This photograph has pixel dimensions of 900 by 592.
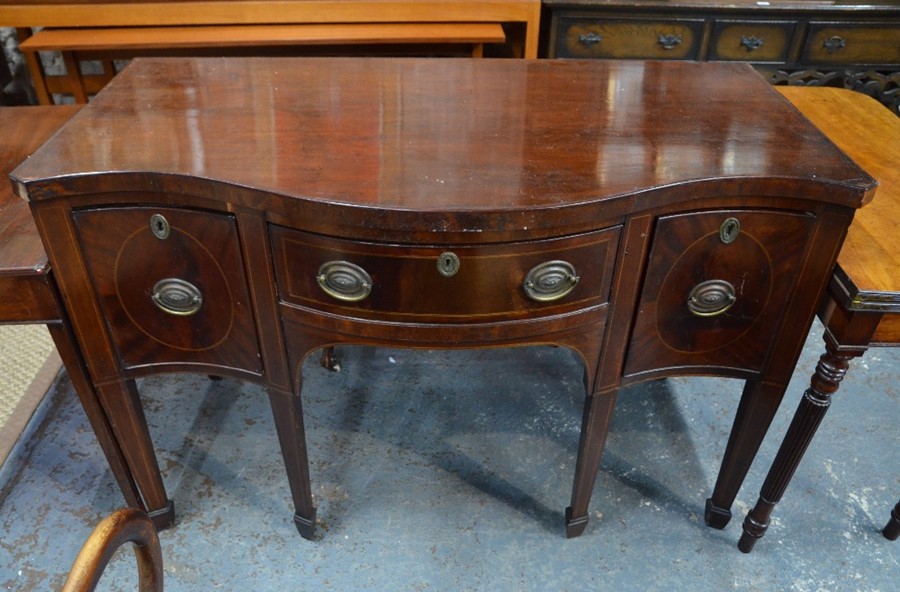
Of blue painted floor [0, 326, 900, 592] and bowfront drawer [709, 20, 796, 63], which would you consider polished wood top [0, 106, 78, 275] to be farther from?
bowfront drawer [709, 20, 796, 63]

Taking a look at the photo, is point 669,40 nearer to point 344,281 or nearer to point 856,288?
point 856,288

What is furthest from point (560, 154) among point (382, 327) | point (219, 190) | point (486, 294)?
point (219, 190)

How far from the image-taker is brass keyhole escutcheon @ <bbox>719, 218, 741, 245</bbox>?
92 centimetres

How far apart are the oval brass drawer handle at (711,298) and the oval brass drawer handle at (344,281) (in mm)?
456

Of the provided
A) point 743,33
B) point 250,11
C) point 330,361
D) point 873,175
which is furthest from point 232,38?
point 873,175

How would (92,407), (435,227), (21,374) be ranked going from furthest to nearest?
1. (21,374)
2. (92,407)
3. (435,227)

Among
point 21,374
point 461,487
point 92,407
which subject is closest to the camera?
point 92,407

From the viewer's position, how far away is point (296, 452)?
118 cm

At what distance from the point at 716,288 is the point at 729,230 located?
9 centimetres

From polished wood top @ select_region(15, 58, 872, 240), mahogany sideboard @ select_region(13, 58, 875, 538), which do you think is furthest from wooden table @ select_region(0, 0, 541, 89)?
mahogany sideboard @ select_region(13, 58, 875, 538)

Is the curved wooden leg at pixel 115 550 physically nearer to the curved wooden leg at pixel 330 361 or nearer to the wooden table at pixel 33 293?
the wooden table at pixel 33 293

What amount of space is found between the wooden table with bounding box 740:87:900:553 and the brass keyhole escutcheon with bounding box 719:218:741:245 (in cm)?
18

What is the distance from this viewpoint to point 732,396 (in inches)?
64.6

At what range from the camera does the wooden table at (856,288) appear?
96 centimetres
